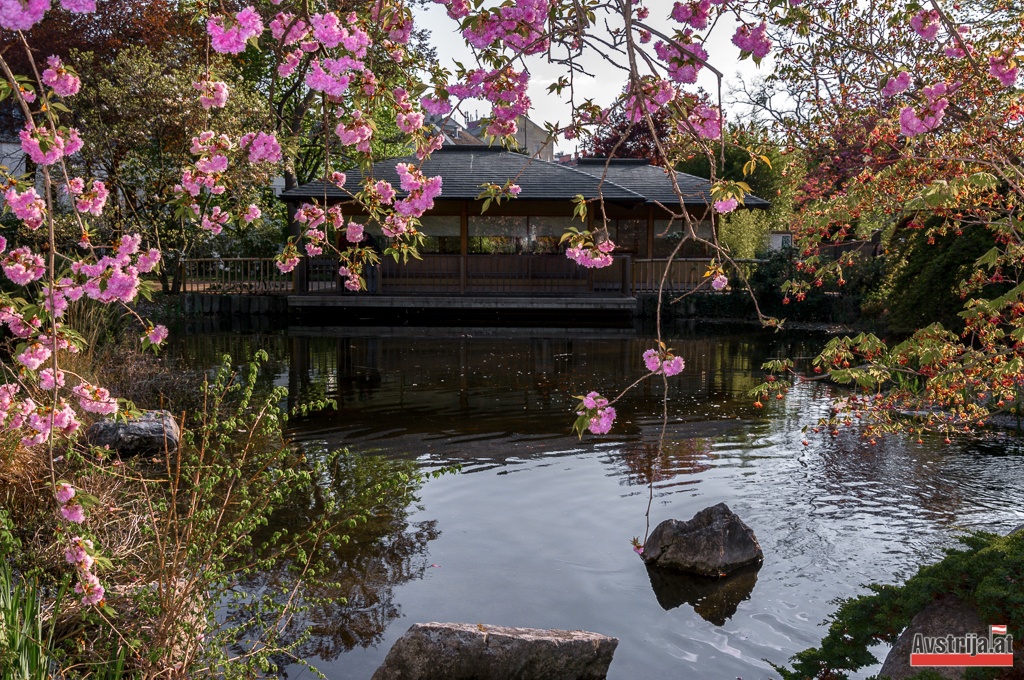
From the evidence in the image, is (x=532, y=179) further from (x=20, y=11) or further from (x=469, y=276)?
(x=20, y=11)

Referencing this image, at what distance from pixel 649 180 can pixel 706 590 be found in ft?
74.6

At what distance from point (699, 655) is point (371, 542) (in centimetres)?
275

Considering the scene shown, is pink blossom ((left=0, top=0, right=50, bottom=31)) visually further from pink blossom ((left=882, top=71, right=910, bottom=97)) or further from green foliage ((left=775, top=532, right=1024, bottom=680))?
green foliage ((left=775, top=532, right=1024, bottom=680))

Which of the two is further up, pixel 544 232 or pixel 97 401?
pixel 544 232

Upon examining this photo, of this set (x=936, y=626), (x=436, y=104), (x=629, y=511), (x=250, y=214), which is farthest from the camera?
(x=629, y=511)

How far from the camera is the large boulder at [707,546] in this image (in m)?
6.66

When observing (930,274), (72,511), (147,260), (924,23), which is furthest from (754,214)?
(72,511)

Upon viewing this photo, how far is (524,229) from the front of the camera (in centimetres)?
2662

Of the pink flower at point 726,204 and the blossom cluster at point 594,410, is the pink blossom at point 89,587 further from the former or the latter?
the pink flower at point 726,204

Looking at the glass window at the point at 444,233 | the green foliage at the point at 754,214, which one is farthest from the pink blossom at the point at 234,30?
the glass window at the point at 444,233

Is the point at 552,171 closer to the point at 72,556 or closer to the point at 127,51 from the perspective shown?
the point at 127,51

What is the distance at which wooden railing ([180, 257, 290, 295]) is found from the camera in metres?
25.2

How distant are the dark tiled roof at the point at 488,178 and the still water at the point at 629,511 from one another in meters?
10.2

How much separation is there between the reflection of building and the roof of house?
0.12 feet
